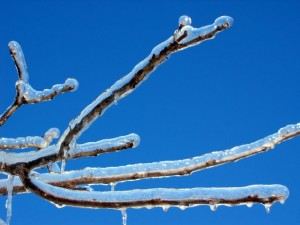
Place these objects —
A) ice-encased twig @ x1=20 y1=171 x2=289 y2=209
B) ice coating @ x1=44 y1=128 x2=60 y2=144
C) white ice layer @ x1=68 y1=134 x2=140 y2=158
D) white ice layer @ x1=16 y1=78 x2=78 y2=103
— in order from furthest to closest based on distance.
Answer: ice coating @ x1=44 y1=128 x2=60 y2=144 → white ice layer @ x1=16 y1=78 x2=78 y2=103 → white ice layer @ x1=68 y1=134 x2=140 y2=158 → ice-encased twig @ x1=20 y1=171 x2=289 y2=209

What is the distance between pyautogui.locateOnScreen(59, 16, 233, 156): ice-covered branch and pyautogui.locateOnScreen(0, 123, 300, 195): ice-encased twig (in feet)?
0.92

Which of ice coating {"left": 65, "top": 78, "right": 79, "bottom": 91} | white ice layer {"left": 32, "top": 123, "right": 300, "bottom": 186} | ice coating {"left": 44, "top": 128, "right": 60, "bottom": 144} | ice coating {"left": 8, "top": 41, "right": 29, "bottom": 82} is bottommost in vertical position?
white ice layer {"left": 32, "top": 123, "right": 300, "bottom": 186}

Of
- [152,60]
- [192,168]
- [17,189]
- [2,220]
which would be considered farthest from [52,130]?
[152,60]

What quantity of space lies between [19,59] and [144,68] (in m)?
0.95

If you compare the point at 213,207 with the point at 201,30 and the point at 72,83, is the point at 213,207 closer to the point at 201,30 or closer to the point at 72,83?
the point at 201,30

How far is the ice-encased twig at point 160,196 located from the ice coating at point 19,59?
0.53 metres

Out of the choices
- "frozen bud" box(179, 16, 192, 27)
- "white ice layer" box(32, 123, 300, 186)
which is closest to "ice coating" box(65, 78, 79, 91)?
"white ice layer" box(32, 123, 300, 186)

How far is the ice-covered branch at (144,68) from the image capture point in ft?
4.50

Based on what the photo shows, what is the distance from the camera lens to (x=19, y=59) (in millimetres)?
2182

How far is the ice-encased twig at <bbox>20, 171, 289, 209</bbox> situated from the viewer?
1.53m

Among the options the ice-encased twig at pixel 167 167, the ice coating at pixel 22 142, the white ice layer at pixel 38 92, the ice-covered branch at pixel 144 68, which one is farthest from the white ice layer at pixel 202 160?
the ice coating at pixel 22 142

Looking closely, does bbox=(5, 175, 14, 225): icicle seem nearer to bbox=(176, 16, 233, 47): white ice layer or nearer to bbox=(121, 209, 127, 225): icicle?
bbox=(121, 209, 127, 225): icicle

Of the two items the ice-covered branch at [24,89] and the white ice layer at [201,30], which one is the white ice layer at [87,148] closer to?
the ice-covered branch at [24,89]

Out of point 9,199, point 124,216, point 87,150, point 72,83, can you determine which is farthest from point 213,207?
point 9,199
